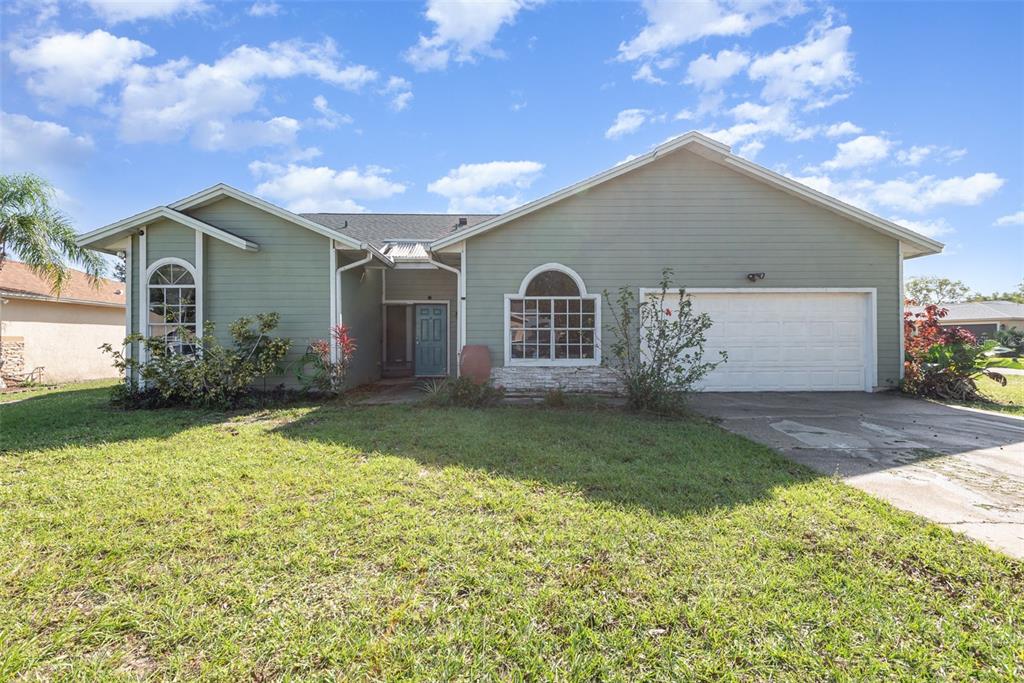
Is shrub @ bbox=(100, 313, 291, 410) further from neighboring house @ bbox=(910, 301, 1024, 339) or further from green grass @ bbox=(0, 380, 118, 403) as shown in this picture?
neighboring house @ bbox=(910, 301, 1024, 339)

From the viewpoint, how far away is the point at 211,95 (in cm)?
970

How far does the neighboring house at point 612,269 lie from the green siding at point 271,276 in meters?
0.03

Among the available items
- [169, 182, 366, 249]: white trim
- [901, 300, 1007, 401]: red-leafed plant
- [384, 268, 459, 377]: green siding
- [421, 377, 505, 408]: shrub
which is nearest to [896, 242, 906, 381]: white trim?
[901, 300, 1007, 401]: red-leafed plant

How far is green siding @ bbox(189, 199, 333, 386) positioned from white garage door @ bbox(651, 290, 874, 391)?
7370mm

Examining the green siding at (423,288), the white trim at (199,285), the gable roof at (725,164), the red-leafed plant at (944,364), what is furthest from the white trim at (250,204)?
the red-leafed plant at (944,364)

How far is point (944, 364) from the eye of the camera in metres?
8.54

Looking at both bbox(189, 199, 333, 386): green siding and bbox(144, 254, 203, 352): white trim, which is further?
bbox(189, 199, 333, 386): green siding

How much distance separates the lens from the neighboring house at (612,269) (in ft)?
27.9

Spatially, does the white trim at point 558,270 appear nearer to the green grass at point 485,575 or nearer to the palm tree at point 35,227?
the green grass at point 485,575

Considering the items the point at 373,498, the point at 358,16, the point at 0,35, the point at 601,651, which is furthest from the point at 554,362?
the point at 0,35

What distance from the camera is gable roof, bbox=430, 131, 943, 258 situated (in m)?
8.36

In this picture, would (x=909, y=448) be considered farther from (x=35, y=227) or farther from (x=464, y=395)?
(x=35, y=227)

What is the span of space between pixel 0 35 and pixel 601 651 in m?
13.3

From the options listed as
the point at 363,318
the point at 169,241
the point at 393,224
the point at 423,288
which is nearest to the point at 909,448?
the point at 363,318
